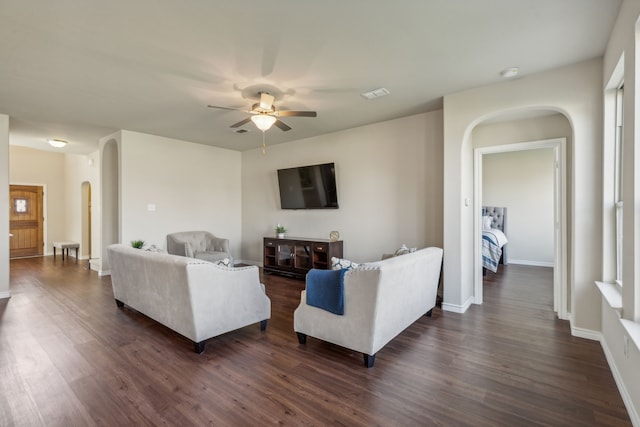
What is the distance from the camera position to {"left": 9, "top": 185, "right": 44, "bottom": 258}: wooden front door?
801 cm

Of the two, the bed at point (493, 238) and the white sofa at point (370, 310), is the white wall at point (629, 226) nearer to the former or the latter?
the white sofa at point (370, 310)

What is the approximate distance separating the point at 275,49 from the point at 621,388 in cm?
368

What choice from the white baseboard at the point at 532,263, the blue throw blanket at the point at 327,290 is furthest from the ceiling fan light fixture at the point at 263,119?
the white baseboard at the point at 532,263

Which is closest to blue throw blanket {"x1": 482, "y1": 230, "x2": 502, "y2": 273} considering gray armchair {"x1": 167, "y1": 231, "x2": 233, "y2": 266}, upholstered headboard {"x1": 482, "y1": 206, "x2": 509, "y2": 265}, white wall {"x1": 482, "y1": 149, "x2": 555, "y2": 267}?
upholstered headboard {"x1": 482, "y1": 206, "x2": 509, "y2": 265}

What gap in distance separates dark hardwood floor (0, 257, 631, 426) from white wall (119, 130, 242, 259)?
2.33 meters

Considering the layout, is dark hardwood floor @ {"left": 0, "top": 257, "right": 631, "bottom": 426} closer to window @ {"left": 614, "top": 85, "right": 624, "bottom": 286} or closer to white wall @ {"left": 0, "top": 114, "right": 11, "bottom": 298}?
window @ {"left": 614, "top": 85, "right": 624, "bottom": 286}

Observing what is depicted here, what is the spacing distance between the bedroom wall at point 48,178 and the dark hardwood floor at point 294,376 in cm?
637

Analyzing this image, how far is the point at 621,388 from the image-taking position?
2059 millimetres

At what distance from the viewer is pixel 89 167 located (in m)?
7.59

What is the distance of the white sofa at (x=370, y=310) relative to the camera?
236 cm

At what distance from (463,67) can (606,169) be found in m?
1.61

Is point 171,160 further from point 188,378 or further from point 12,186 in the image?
point 12,186

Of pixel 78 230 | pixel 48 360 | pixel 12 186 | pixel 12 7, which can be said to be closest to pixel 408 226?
pixel 48 360

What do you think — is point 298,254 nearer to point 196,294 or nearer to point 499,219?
point 196,294
